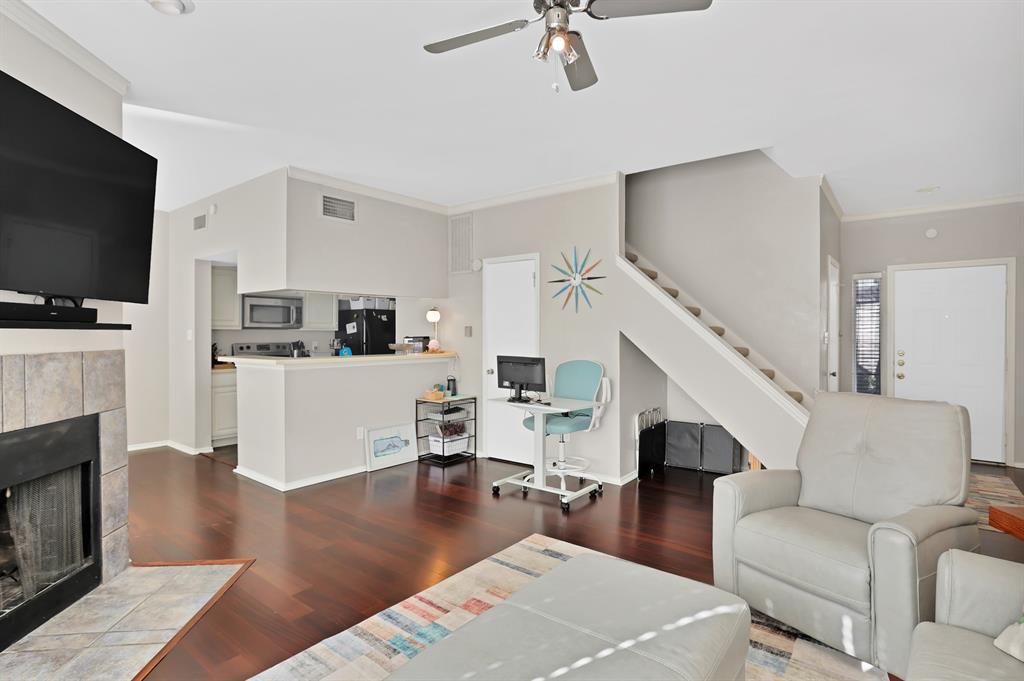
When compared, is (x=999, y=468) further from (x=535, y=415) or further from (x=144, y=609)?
(x=144, y=609)

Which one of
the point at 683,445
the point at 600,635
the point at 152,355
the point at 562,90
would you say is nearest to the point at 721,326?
the point at 683,445

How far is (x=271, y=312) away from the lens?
20.4 feet

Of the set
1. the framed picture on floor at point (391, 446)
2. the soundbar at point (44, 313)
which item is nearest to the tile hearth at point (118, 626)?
the soundbar at point (44, 313)

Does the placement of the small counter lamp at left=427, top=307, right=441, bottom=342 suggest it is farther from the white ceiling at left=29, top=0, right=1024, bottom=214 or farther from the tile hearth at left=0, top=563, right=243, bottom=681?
the tile hearth at left=0, top=563, right=243, bottom=681

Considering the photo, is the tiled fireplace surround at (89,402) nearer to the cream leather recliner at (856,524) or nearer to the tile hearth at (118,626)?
the tile hearth at (118,626)

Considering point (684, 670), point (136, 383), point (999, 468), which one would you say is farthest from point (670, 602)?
point (136, 383)

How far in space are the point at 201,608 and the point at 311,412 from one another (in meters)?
2.22

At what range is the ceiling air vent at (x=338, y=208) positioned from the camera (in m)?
4.88

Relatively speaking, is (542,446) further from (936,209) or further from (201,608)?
(936,209)

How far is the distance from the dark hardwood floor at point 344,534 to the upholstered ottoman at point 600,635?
1.15m

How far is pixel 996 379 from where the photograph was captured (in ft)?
17.8

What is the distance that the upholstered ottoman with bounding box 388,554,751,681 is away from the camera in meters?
1.41

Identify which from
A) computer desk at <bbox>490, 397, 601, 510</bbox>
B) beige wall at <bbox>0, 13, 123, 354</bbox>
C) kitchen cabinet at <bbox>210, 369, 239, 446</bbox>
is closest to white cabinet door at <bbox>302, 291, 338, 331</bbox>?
kitchen cabinet at <bbox>210, 369, 239, 446</bbox>

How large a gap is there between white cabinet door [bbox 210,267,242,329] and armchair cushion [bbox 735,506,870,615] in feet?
19.0
